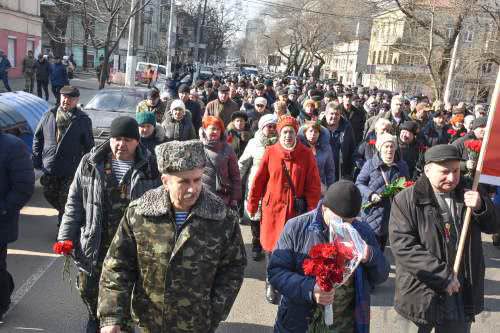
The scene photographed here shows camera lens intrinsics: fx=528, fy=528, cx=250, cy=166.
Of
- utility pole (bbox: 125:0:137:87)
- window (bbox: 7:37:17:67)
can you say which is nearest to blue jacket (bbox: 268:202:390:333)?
utility pole (bbox: 125:0:137:87)

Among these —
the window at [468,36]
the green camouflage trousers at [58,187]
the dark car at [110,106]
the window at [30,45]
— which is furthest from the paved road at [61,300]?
the window at [30,45]

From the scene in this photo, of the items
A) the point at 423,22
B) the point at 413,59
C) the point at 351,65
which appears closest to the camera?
the point at 423,22

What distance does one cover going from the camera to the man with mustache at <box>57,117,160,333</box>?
12.8ft

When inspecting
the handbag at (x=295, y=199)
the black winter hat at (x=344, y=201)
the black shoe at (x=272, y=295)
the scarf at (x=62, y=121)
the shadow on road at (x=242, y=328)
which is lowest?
the shadow on road at (x=242, y=328)

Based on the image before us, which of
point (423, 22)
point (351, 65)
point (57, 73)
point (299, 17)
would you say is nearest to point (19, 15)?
point (57, 73)

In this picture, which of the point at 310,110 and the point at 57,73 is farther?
the point at 57,73

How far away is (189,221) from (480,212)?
2.15m

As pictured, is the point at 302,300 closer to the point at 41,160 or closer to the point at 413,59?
the point at 41,160

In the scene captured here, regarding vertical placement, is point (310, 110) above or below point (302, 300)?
above

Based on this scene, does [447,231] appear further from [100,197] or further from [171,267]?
[100,197]

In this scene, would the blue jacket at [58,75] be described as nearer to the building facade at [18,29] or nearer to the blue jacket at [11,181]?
the building facade at [18,29]

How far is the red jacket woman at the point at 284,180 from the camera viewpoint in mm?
5328

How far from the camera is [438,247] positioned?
358 centimetres

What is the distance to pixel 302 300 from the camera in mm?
3057
